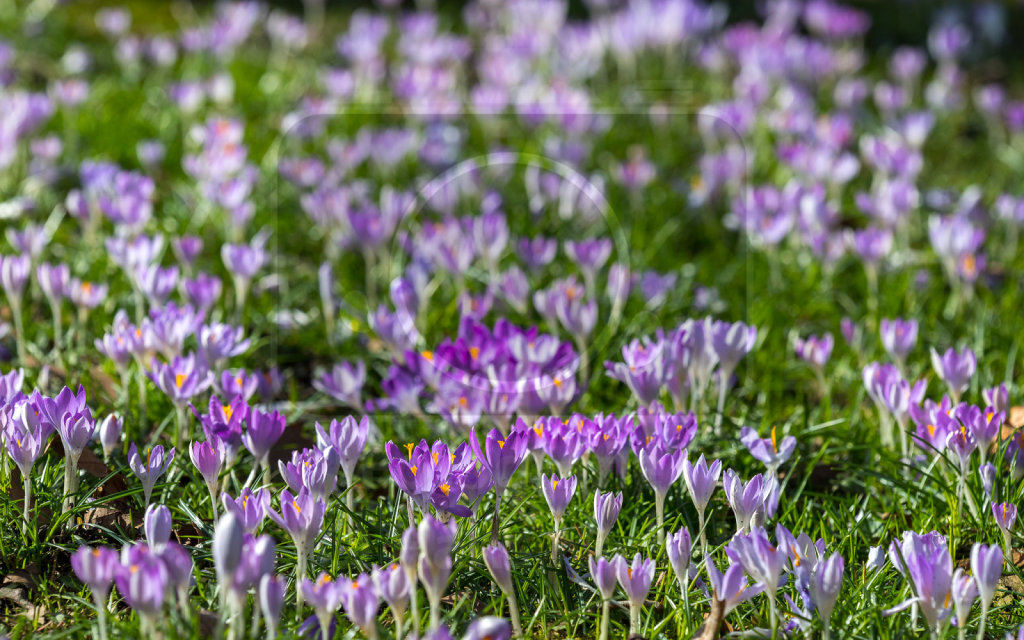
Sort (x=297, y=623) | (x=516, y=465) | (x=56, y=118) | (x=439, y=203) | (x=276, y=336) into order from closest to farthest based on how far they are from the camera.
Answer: (x=297, y=623)
(x=516, y=465)
(x=276, y=336)
(x=439, y=203)
(x=56, y=118)

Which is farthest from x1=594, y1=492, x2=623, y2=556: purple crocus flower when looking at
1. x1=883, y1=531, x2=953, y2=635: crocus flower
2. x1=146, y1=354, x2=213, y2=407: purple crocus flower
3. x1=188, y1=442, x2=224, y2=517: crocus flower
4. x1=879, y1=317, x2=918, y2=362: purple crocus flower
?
x1=879, y1=317, x2=918, y2=362: purple crocus flower

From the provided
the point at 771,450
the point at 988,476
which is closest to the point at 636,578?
the point at 771,450

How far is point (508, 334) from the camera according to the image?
2.56 meters

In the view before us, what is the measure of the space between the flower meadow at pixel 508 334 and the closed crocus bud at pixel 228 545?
10 mm

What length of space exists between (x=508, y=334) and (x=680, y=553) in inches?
35.0

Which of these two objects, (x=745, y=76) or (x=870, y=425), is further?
(x=745, y=76)

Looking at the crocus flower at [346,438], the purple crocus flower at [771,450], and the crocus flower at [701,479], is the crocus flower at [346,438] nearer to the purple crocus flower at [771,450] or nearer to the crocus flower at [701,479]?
the crocus flower at [701,479]

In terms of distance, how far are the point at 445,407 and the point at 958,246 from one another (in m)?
1.78

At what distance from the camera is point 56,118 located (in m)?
4.57

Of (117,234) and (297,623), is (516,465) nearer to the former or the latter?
(297,623)

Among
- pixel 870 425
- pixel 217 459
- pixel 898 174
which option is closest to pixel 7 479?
pixel 217 459

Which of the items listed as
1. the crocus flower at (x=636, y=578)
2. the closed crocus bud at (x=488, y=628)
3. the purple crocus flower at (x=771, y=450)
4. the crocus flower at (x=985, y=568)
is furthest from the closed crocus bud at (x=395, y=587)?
the crocus flower at (x=985, y=568)

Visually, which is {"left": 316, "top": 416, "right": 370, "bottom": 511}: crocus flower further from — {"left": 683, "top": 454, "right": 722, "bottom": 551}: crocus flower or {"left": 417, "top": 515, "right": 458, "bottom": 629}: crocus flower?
{"left": 683, "top": 454, "right": 722, "bottom": 551}: crocus flower

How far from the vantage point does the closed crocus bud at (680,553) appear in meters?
1.80
